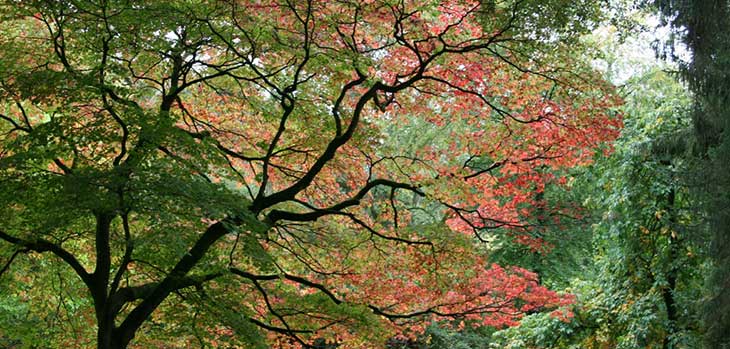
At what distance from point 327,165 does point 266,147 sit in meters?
1.18

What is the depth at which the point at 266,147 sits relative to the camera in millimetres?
6348

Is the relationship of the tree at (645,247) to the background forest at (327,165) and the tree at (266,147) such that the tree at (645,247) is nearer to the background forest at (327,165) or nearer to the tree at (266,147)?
the background forest at (327,165)

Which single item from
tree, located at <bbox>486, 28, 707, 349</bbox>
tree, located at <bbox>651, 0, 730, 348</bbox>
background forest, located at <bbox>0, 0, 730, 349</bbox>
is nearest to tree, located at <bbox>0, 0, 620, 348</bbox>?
background forest, located at <bbox>0, 0, 730, 349</bbox>

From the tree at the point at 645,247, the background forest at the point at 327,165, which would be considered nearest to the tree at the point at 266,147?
the background forest at the point at 327,165

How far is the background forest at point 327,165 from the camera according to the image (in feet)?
16.7

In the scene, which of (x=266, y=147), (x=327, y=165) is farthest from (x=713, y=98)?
(x=266, y=147)

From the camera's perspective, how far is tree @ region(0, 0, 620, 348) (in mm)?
4965

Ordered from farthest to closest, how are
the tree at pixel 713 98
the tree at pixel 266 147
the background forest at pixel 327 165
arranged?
the tree at pixel 713 98 → the background forest at pixel 327 165 → the tree at pixel 266 147

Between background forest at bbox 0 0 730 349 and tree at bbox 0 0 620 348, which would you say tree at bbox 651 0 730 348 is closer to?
background forest at bbox 0 0 730 349

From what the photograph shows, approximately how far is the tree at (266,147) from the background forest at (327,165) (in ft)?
0.10

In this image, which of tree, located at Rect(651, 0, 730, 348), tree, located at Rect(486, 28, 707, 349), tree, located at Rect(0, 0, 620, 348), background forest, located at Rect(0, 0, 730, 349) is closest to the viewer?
tree, located at Rect(0, 0, 620, 348)

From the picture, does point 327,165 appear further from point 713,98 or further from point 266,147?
point 713,98

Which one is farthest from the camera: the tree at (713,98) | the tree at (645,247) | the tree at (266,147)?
the tree at (645,247)

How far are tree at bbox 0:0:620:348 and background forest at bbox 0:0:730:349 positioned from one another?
3cm
